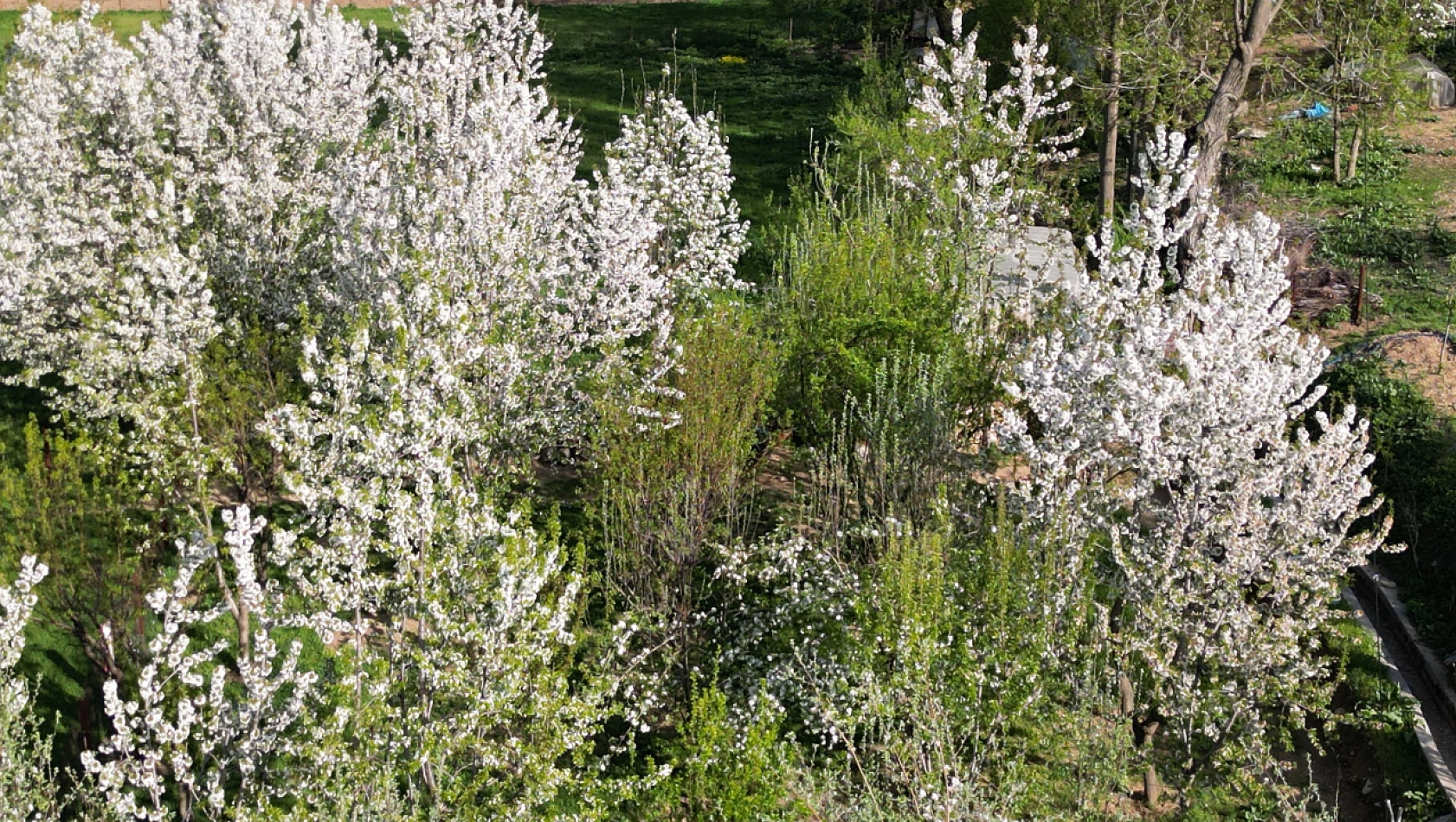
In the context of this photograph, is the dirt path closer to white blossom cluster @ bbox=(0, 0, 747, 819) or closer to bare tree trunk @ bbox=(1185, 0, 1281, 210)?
white blossom cluster @ bbox=(0, 0, 747, 819)

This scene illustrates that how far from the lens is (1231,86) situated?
1565 centimetres

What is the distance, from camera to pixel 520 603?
686cm

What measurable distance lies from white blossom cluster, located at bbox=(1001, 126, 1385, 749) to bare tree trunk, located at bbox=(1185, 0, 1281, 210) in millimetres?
7384

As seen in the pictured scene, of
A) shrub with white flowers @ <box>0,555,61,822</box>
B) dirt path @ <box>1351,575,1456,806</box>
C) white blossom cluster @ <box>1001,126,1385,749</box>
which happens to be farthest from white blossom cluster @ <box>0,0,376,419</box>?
dirt path @ <box>1351,575,1456,806</box>

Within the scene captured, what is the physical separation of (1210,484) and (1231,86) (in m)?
9.15

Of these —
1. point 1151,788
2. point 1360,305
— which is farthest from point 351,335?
point 1360,305

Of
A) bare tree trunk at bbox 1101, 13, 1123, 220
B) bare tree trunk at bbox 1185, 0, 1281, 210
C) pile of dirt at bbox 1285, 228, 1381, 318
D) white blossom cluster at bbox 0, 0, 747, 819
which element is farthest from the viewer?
bare tree trunk at bbox 1101, 13, 1123, 220

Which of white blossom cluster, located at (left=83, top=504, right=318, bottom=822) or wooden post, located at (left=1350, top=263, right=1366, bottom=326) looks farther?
wooden post, located at (left=1350, top=263, right=1366, bottom=326)

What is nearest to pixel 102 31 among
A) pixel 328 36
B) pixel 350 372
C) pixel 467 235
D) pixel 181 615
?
pixel 328 36

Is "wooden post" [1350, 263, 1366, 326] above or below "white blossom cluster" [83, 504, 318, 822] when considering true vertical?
above

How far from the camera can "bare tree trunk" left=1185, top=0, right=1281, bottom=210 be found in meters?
15.4

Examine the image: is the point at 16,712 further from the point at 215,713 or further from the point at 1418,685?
the point at 1418,685

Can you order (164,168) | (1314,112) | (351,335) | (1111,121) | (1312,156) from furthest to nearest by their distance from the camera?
(1314,112)
(1312,156)
(1111,121)
(164,168)
(351,335)

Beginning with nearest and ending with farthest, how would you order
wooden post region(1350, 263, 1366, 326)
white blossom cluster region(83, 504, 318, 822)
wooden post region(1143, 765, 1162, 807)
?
1. white blossom cluster region(83, 504, 318, 822)
2. wooden post region(1143, 765, 1162, 807)
3. wooden post region(1350, 263, 1366, 326)
